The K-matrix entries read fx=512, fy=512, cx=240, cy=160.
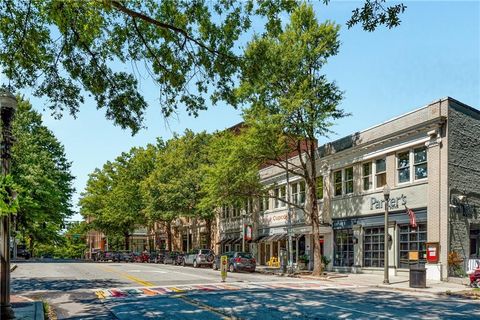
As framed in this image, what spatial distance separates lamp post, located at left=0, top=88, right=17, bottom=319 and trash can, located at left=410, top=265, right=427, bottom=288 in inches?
656

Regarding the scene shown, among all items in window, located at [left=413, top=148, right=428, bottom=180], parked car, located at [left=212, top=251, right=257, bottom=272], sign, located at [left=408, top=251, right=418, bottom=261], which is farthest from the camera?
parked car, located at [left=212, top=251, right=257, bottom=272]

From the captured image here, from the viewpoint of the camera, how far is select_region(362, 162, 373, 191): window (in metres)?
31.7

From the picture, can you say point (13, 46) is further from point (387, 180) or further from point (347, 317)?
point (387, 180)

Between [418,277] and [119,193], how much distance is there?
4851cm

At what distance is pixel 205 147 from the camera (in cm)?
5041

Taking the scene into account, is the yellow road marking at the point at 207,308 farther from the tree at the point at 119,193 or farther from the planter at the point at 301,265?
the tree at the point at 119,193

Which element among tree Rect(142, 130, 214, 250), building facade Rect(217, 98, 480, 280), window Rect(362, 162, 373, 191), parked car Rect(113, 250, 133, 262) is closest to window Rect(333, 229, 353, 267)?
building facade Rect(217, 98, 480, 280)

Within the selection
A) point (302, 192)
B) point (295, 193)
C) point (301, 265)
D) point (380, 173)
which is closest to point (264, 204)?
point (295, 193)

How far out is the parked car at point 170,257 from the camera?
48.4 metres

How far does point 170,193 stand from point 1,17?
3808 cm

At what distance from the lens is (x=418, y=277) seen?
2200 centimetres

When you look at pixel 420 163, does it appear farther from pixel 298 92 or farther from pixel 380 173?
pixel 298 92

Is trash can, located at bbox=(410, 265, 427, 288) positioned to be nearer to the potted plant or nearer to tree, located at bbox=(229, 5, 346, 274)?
tree, located at bbox=(229, 5, 346, 274)

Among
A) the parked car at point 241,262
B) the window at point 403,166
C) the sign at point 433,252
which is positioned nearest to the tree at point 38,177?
the parked car at point 241,262
